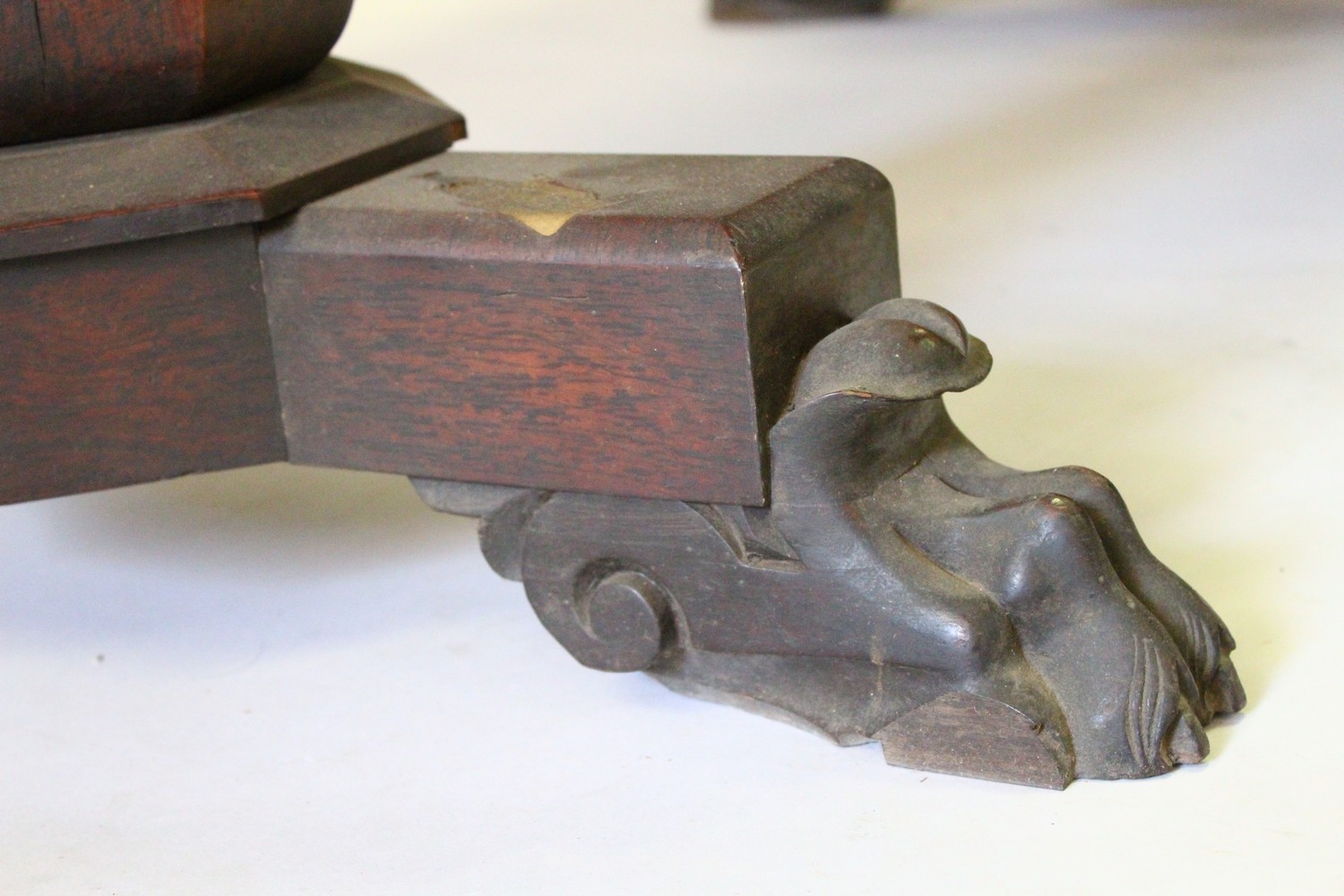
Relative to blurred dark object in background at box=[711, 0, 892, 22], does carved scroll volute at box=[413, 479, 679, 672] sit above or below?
above

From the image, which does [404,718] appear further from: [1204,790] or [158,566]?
[1204,790]

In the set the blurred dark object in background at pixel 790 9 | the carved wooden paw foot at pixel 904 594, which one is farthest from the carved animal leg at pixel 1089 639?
the blurred dark object in background at pixel 790 9

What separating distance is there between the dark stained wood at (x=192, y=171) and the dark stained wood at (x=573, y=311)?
30 millimetres

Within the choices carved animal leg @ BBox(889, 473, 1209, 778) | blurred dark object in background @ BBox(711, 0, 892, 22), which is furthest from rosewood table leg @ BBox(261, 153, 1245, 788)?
blurred dark object in background @ BBox(711, 0, 892, 22)

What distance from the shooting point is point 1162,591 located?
94 cm

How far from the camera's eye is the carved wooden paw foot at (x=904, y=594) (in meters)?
0.90

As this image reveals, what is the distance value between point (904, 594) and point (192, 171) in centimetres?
49

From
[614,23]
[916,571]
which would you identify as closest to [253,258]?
[916,571]

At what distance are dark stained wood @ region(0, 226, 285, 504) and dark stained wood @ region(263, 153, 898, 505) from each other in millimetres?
22

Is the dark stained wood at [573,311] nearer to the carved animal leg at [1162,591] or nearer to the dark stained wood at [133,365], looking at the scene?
the dark stained wood at [133,365]

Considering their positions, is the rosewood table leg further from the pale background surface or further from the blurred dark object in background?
the blurred dark object in background

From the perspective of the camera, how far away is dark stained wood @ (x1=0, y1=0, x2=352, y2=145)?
1.04 meters

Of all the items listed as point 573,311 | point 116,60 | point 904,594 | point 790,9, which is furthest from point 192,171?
point 790,9

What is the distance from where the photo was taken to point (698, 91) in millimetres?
2691
